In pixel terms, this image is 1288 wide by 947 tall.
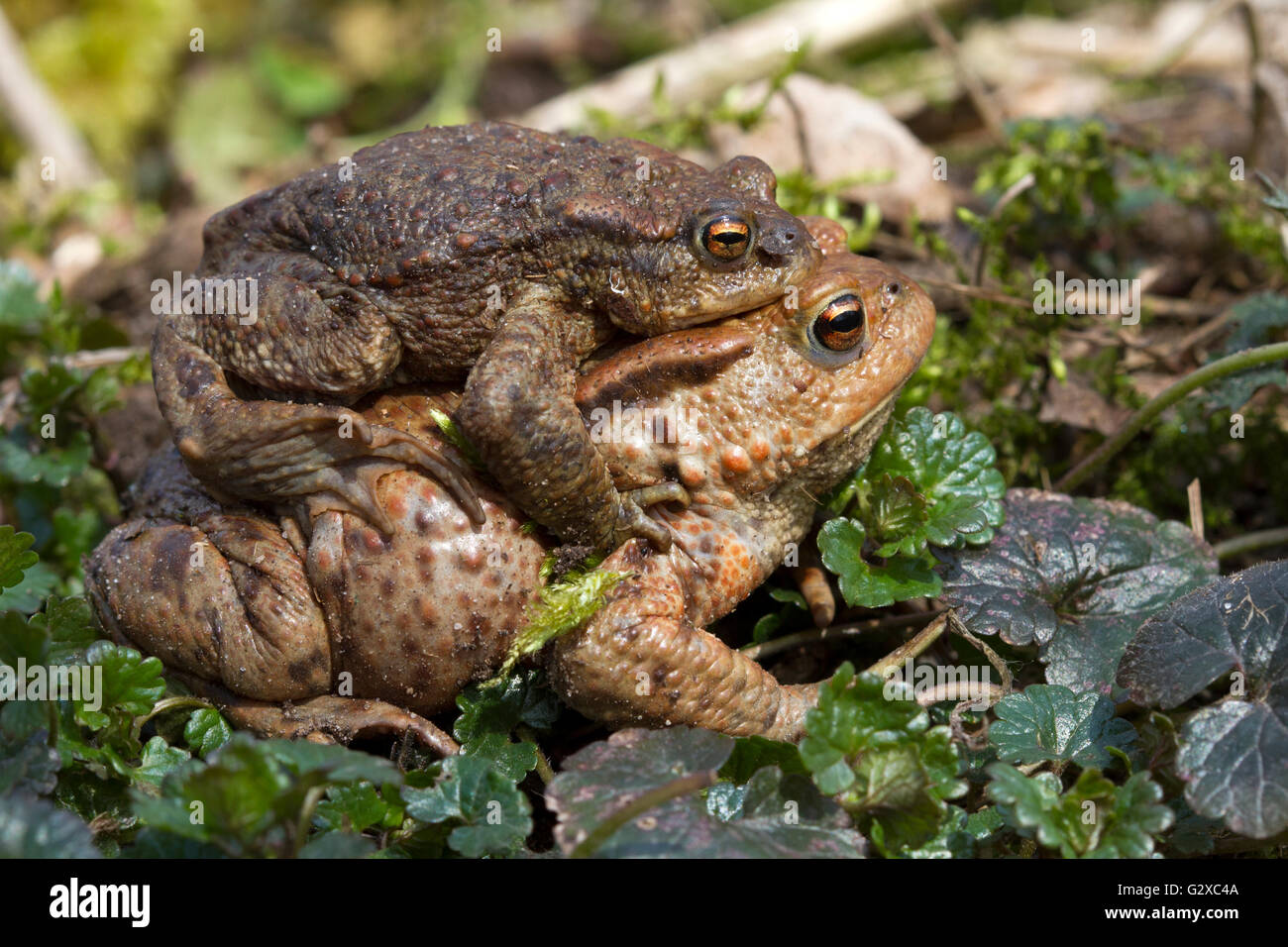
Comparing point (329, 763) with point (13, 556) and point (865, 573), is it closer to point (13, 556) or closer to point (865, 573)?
point (13, 556)

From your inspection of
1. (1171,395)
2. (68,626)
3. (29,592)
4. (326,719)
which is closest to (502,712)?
(326,719)

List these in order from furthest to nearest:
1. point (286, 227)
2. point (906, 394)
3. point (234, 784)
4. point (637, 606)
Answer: point (906, 394) → point (286, 227) → point (637, 606) → point (234, 784)

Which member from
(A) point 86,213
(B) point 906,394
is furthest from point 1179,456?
(A) point 86,213

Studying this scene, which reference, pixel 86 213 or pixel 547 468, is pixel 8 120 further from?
pixel 547 468

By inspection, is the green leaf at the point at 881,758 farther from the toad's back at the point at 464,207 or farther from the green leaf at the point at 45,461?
the green leaf at the point at 45,461

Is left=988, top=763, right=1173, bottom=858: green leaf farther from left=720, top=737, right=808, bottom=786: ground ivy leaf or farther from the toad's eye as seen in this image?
the toad's eye

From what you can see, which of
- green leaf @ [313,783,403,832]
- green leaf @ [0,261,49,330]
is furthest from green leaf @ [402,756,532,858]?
green leaf @ [0,261,49,330]
